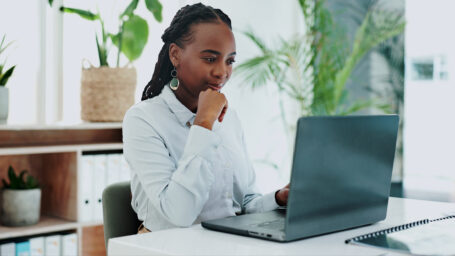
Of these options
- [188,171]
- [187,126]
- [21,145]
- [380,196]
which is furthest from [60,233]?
[380,196]

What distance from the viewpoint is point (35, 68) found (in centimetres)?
329

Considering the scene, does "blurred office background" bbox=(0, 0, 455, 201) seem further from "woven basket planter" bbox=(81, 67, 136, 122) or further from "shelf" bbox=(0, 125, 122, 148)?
"woven basket planter" bbox=(81, 67, 136, 122)

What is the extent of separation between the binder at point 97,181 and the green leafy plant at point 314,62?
1.25 meters

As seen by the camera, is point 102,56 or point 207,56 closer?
point 207,56

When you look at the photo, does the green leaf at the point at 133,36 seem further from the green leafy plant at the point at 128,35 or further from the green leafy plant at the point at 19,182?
the green leafy plant at the point at 19,182

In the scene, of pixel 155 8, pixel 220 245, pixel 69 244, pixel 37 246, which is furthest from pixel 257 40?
pixel 220 245

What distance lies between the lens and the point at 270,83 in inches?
174

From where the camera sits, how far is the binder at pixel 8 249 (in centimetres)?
268

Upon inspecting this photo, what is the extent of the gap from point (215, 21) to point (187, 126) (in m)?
0.32

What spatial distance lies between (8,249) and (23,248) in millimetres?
74

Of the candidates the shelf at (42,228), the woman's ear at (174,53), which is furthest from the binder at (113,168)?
the woman's ear at (174,53)

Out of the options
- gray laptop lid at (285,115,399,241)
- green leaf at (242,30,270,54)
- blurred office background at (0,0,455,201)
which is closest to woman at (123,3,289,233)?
gray laptop lid at (285,115,399,241)

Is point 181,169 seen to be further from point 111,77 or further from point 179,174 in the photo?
point 111,77

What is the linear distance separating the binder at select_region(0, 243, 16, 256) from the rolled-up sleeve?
137 centimetres
